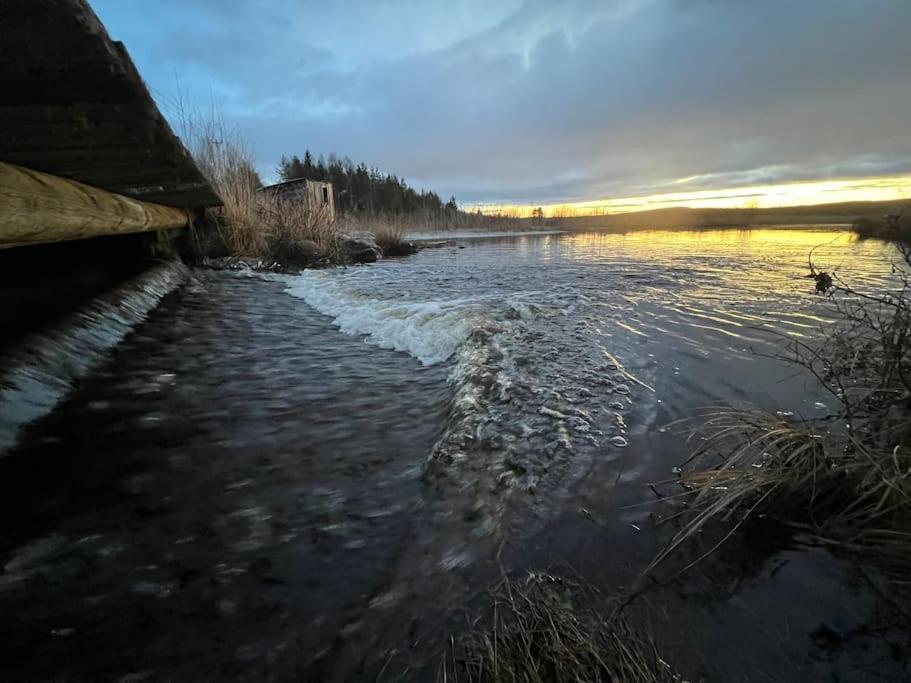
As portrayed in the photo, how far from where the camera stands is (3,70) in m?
1.54

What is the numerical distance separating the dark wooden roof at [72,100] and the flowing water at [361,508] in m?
1.43

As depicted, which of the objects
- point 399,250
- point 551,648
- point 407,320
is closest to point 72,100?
point 551,648

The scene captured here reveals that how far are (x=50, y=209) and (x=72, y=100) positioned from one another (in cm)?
79

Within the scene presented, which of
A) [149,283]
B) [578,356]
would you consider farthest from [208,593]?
[149,283]

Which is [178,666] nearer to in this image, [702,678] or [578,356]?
[702,678]

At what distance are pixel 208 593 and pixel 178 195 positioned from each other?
5666mm

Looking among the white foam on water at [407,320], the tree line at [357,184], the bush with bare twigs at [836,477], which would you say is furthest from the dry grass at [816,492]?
the tree line at [357,184]

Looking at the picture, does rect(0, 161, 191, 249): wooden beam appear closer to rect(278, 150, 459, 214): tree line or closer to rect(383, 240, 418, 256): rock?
rect(383, 240, 418, 256): rock

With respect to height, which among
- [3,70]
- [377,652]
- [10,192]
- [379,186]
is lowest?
A: [377,652]

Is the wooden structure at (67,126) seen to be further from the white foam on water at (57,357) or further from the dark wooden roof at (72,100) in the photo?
the white foam on water at (57,357)

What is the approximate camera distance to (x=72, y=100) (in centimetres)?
190

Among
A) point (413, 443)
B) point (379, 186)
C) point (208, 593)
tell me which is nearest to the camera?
point (208, 593)

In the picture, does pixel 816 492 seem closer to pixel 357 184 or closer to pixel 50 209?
pixel 50 209

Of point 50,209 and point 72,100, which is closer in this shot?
point 72,100
